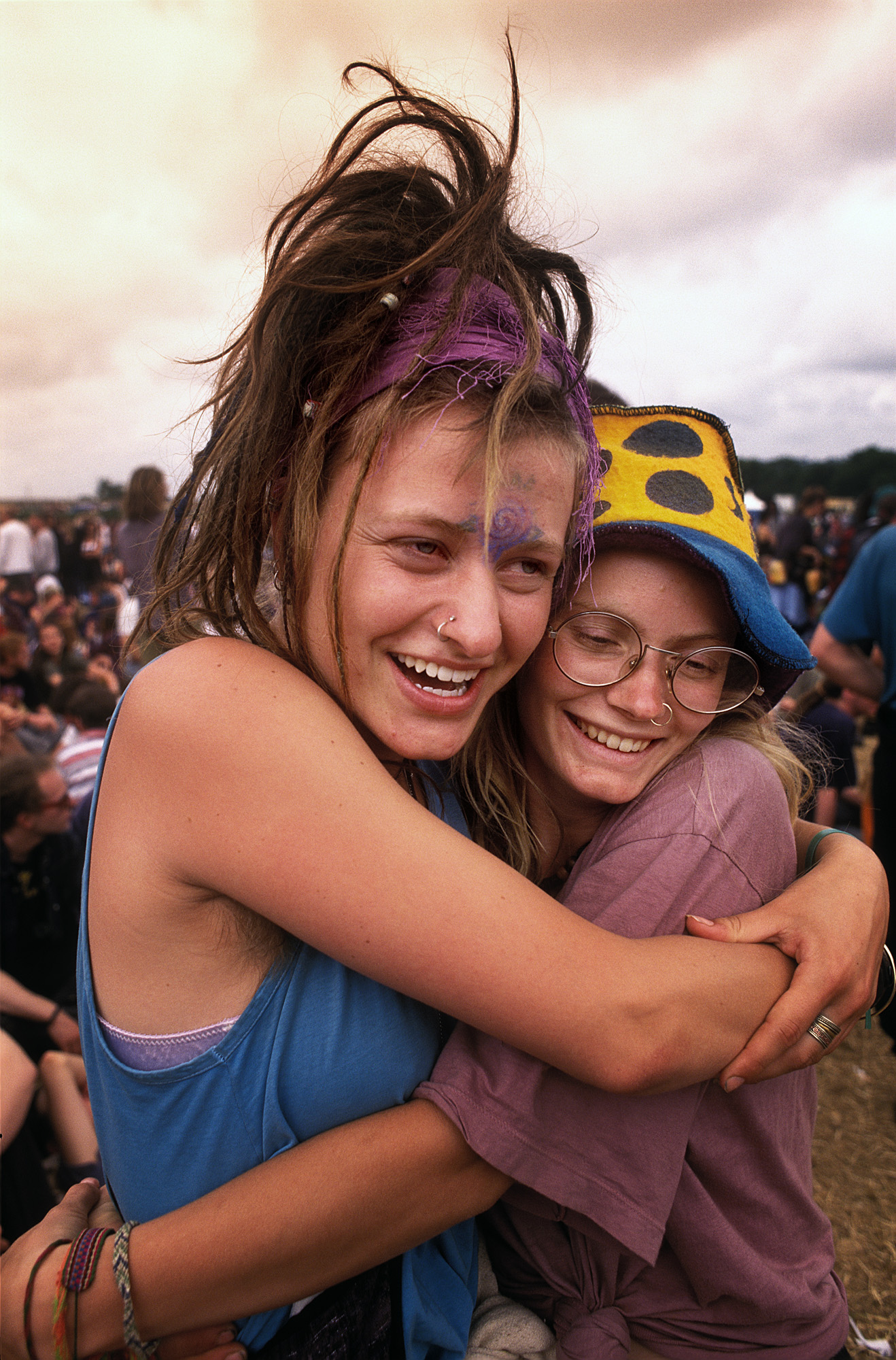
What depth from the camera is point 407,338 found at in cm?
141

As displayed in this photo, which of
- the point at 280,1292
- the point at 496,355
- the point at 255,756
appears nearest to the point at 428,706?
the point at 255,756

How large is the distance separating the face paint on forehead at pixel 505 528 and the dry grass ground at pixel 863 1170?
3.26 metres

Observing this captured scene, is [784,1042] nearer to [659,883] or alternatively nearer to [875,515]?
[659,883]

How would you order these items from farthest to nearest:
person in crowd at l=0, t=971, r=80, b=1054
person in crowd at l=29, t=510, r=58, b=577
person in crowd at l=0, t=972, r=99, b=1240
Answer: person in crowd at l=29, t=510, r=58, b=577 < person in crowd at l=0, t=971, r=80, b=1054 < person in crowd at l=0, t=972, r=99, b=1240

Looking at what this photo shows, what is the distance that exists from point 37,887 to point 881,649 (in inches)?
168

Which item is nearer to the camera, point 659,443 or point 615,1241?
point 615,1241

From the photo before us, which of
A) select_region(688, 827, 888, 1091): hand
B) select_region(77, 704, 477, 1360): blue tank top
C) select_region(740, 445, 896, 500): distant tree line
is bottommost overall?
select_region(77, 704, 477, 1360): blue tank top

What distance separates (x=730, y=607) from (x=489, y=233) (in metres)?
0.80

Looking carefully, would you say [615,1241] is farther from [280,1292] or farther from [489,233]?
[489,233]

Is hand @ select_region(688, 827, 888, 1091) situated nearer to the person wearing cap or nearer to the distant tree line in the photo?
the person wearing cap

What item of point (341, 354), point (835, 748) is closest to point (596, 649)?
point (341, 354)

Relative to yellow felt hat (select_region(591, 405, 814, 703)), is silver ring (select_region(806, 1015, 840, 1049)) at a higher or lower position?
lower

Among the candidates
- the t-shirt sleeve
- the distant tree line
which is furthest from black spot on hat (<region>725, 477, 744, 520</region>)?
the distant tree line

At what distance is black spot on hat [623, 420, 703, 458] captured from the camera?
1.75 meters
